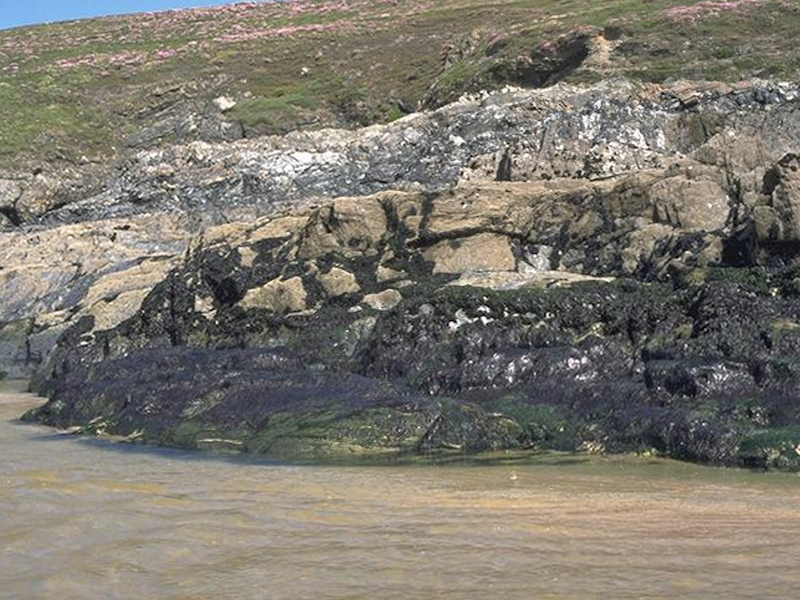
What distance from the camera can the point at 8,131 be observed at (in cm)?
4503

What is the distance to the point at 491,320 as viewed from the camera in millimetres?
13078

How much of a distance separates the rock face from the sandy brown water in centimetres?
100

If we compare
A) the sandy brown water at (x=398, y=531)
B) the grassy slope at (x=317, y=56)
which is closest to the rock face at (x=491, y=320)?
the sandy brown water at (x=398, y=531)

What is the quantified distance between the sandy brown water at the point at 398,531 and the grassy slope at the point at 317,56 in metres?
27.6

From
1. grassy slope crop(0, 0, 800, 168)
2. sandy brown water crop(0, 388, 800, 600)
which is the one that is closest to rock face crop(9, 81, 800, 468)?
sandy brown water crop(0, 388, 800, 600)

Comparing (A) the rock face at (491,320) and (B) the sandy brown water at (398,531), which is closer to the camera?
(B) the sandy brown water at (398,531)

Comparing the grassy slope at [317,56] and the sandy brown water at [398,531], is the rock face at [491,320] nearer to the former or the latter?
the sandy brown water at [398,531]

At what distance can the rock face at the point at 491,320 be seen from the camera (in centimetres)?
1018

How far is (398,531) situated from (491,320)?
22.1ft

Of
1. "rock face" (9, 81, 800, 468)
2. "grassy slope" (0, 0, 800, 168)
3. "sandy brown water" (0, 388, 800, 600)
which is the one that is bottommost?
"sandy brown water" (0, 388, 800, 600)

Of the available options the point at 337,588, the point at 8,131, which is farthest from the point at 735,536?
the point at 8,131

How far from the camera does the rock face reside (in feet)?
33.4

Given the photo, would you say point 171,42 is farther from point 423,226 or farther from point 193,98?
point 423,226

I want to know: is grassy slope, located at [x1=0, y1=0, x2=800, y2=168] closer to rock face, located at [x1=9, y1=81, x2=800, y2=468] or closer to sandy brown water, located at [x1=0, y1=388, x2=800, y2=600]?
rock face, located at [x1=9, y1=81, x2=800, y2=468]
